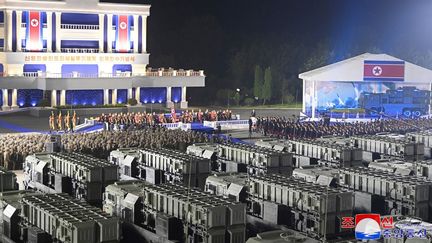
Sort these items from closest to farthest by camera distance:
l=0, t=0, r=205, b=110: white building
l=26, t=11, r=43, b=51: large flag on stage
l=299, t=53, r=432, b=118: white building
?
l=299, t=53, r=432, b=118: white building < l=0, t=0, r=205, b=110: white building < l=26, t=11, r=43, b=51: large flag on stage

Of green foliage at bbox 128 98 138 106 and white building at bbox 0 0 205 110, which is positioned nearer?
white building at bbox 0 0 205 110

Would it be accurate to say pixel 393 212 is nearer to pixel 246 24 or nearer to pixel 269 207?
pixel 269 207

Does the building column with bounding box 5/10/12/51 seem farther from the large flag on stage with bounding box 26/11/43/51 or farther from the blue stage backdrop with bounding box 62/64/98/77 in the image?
the blue stage backdrop with bounding box 62/64/98/77

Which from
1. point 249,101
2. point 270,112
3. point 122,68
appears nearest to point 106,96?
point 122,68

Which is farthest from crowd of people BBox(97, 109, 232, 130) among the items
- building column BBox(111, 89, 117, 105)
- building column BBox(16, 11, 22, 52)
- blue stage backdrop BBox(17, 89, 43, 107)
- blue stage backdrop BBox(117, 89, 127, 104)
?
building column BBox(16, 11, 22, 52)

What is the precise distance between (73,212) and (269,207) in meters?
4.78

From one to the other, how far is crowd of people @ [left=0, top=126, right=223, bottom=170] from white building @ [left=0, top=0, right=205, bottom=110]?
56.1ft

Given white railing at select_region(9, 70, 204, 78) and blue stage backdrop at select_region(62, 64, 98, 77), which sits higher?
blue stage backdrop at select_region(62, 64, 98, 77)

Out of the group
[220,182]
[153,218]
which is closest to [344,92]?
[220,182]

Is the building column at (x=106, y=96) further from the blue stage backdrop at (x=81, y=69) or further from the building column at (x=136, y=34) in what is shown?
the building column at (x=136, y=34)

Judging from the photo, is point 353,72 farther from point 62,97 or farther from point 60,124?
point 62,97

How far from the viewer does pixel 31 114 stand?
152ft

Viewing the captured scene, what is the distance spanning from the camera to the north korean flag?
43.1 m

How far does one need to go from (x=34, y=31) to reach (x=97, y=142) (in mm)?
22174
